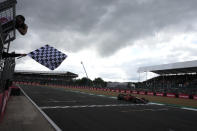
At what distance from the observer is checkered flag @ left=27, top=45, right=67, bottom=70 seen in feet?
49.5

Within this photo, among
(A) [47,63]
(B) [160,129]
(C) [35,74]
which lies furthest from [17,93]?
(C) [35,74]

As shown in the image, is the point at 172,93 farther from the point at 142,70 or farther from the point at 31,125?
the point at 142,70

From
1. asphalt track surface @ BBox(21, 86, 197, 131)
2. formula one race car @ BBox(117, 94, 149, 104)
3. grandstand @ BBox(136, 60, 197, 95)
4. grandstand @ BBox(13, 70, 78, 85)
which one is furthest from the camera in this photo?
grandstand @ BBox(13, 70, 78, 85)

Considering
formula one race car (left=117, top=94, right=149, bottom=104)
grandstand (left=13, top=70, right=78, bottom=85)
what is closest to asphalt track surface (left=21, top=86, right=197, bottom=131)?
formula one race car (left=117, top=94, right=149, bottom=104)

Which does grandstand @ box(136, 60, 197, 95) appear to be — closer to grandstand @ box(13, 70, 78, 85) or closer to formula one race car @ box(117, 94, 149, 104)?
formula one race car @ box(117, 94, 149, 104)

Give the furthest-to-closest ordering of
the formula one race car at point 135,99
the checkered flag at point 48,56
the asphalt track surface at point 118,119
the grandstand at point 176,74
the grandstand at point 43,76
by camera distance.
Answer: the grandstand at point 43,76 → the grandstand at point 176,74 → the formula one race car at point 135,99 → the checkered flag at point 48,56 → the asphalt track surface at point 118,119

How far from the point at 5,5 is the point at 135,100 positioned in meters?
15.5

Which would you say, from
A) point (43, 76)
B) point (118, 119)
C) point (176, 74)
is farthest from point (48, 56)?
point (43, 76)

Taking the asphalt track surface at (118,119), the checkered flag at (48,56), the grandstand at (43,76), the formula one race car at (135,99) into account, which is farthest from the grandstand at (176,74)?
the grandstand at (43,76)

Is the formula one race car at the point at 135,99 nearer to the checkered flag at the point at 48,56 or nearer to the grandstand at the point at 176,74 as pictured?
the grandstand at the point at 176,74

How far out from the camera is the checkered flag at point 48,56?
15083 millimetres

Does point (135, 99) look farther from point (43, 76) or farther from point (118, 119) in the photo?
point (43, 76)

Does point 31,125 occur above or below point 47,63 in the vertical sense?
below

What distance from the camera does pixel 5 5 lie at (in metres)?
5.16
